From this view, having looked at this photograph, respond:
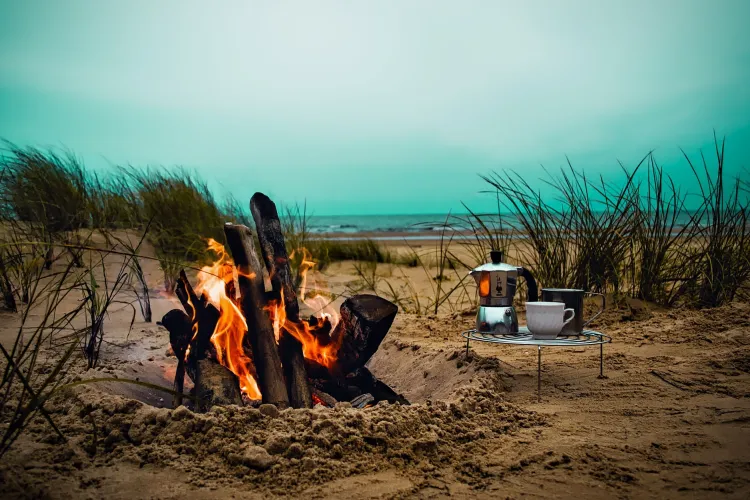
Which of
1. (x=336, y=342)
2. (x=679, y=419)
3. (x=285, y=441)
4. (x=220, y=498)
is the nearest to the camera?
(x=220, y=498)

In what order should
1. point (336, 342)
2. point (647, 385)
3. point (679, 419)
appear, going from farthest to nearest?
point (336, 342) → point (647, 385) → point (679, 419)

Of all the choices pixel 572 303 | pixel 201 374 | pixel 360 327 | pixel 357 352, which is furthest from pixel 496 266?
pixel 201 374

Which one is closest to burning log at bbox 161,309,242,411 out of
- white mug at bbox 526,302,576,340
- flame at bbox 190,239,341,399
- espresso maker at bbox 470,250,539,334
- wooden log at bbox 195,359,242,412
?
wooden log at bbox 195,359,242,412

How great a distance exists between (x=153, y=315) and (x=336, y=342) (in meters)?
2.30

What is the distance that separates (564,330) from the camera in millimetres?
2914

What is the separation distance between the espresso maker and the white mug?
0.15m

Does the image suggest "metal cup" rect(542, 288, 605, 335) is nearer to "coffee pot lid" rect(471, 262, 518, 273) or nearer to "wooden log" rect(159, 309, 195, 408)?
"coffee pot lid" rect(471, 262, 518, 273)

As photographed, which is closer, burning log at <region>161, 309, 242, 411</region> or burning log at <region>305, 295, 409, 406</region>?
burning log at <region>161, 309, 242, 411</region>

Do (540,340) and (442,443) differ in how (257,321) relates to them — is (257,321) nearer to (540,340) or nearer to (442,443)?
(442,443)

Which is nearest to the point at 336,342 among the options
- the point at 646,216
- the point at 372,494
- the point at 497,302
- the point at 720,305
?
the point at 497,302

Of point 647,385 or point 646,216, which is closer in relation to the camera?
point 647,385

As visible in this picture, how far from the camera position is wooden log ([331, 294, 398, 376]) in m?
3.00

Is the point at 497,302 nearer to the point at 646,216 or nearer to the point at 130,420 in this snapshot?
the point at 130,420

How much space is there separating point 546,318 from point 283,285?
4.33 feet
